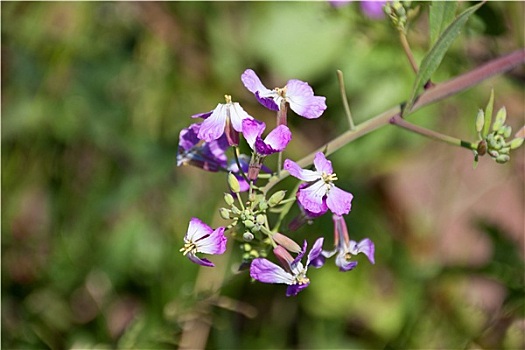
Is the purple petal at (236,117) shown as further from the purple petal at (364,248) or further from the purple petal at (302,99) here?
the purple petal at (364,248)

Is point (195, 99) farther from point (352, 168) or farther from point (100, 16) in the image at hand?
point (352, 168)

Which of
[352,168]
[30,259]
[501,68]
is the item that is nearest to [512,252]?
[352,168]

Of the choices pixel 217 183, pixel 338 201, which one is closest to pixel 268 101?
pixel 338 201

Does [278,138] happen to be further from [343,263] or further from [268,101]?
[343,263]

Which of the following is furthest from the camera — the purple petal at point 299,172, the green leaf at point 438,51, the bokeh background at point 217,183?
the bokeh background at point 217,183

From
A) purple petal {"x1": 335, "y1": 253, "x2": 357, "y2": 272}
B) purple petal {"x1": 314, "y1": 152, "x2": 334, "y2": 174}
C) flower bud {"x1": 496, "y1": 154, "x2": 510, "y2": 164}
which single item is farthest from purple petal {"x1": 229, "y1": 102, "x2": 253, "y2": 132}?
flower bud {"x1": 496, "y1": 154, "x2": 510, "y2": 164}

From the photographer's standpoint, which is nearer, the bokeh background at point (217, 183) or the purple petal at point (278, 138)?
the purple petal at point (278, 138)


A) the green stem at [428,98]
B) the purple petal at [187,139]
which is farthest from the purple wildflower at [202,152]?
the green stem at [428,98]
